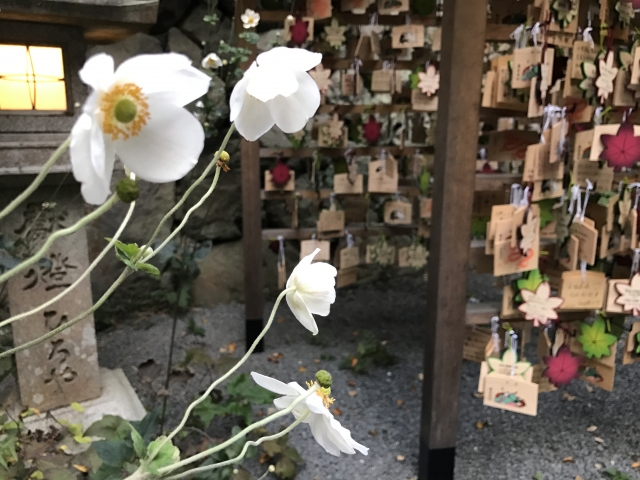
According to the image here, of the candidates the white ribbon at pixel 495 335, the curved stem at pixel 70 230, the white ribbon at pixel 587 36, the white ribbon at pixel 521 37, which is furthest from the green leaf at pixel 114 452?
the white ribbon at pixel 587 36

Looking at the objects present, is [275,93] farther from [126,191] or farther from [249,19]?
[249,19]

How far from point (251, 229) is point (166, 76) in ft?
6.26

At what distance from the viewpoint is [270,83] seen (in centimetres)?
35

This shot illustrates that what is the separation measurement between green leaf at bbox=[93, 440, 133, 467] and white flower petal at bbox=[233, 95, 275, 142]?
0.76 metres

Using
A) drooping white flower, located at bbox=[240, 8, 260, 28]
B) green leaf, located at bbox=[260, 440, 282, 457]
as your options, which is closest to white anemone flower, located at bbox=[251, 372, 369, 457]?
green leaf, located at bbox=[260, 440, 282, 457]

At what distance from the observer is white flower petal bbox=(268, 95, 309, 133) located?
40 cm

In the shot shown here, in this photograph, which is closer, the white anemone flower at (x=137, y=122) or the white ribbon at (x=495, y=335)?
the white anemone flower at (x=137, y=122)

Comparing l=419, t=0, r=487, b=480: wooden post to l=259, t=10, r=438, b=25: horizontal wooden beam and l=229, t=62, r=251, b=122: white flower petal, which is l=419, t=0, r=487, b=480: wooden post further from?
l=259, t=10, r=438, b=25: horizontal wooden beam

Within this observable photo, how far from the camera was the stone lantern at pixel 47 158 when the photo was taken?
3.85 feet

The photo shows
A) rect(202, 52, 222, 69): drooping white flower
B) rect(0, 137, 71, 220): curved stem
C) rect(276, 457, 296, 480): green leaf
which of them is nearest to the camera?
rect(0, 137, 71, 220): curved stem

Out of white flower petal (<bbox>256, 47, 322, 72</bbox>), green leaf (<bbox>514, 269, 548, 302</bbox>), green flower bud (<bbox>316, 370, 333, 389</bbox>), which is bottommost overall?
green leaf (<bbox>514, 269, 548, 302</bbox>)

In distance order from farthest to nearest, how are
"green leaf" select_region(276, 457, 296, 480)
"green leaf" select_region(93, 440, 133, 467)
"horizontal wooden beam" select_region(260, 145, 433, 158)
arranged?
"horizontal wooden beam" select_region(260, 145, 433, 158), "green leaf" select_region(276, 457, 296, 480), "green leaf" select_region(93, 440, 133, 467)

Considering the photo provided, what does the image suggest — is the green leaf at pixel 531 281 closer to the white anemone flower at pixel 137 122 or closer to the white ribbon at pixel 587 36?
the white ribbon at pixel 587 36

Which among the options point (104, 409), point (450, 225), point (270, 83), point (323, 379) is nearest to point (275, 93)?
point (270, 83)
